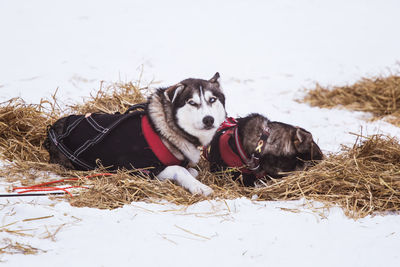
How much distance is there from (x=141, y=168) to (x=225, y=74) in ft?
14.4

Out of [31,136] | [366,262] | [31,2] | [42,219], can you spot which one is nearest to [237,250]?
[366,262]

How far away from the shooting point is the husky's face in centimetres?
319

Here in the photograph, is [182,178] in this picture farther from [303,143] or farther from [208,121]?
[303,143]

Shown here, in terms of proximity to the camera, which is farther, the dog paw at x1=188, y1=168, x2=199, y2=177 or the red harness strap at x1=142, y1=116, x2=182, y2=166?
the dog paw at x1=188, y1=168, x2=199, y2=177

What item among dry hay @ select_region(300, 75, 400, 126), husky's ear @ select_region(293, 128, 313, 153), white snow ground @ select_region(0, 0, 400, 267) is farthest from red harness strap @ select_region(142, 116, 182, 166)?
dry hay @ select_region(300, 75, 400, 126)

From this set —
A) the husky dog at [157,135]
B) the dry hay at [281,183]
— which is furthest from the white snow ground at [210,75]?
A: the husky dog at [157,135]

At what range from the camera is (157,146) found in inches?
127

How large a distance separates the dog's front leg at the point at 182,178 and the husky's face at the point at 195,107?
13.5 inches

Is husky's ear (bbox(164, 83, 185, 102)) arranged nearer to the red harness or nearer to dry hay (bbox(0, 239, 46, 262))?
the red harness

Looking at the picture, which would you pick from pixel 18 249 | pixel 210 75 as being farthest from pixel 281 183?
pixel 210 75

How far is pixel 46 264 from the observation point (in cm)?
201

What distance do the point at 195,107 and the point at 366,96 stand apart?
4229 mm

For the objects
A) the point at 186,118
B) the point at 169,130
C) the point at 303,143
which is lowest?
the point at 303,143

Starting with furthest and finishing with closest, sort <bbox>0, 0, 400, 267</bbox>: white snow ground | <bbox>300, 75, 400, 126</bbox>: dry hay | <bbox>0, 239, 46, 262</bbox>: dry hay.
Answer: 1. <bbox>300, 75, 400, 126</bbox>: dry hay
2. <bbox>0, 0, 400, 267</bbox>: white snow ground
3. <bbox>0, 239, 46, 262</bbox>: dry hay
